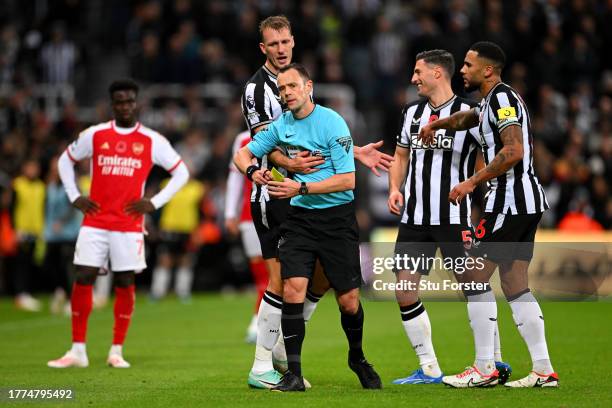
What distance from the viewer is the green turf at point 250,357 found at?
8289 millimetres

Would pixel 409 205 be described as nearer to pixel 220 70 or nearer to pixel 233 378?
pixel 233 378

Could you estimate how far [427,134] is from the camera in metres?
9.00

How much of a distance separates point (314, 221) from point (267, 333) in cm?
106

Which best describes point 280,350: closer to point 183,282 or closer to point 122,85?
point 122,85

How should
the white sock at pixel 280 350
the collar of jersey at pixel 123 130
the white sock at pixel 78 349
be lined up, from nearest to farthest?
1. the white sock at pixel 280 350
2. the white sock at pixel 78 349
3. the collar of jersey at pixel 123 130

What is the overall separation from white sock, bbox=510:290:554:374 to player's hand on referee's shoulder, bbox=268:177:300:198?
1.94 m

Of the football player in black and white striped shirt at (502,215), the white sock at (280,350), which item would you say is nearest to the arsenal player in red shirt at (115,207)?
the white sock at (280,350)

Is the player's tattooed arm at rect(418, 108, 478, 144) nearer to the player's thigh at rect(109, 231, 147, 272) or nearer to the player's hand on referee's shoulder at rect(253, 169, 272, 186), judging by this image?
the player's hand on referee's shoulder at rect(253, 169, 272, 186)

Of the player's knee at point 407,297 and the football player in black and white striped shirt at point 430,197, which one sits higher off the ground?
the football player in black and white striped shirt at point 430,197

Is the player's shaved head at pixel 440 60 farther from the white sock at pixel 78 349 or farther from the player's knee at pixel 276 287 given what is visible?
the white sock at pixel 78 349

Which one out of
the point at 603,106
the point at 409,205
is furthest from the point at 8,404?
the point at 603,106

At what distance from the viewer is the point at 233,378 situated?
9695mm

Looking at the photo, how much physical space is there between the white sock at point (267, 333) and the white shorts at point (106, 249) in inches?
95.3

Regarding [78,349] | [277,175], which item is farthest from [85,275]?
[277,175]
